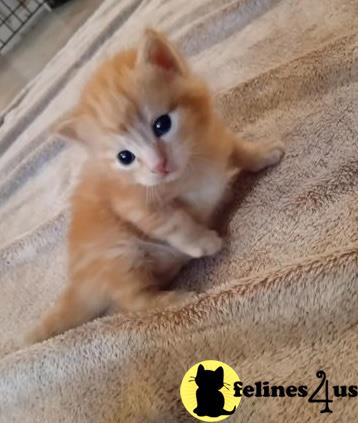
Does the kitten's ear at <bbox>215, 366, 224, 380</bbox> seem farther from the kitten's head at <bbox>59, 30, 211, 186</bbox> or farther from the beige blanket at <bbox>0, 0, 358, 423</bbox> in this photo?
the kitten's head at <bbox>59, 30, 211, 186</bbox>

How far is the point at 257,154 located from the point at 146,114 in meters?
0.26

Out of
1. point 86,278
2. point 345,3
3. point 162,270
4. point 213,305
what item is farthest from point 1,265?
point 345,3

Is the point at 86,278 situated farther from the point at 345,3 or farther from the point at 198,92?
the point at 345,3

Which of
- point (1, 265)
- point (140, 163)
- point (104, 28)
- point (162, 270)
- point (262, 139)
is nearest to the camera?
point (140, 163)

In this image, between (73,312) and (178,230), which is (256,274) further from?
(73,312)

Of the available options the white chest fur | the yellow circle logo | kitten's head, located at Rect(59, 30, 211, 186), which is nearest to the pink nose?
kitten's head, located at Rect(59, 30, 211, 186)

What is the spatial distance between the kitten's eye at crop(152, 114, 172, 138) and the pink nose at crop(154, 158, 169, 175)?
0.16 feet

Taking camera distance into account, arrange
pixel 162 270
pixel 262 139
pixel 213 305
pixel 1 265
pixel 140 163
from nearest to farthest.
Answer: pixel 213 305, pixel 140 163, pixel 162 270, pixel 262 139, pixel 1 265

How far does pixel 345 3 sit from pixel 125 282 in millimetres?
848

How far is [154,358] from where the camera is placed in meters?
0.76

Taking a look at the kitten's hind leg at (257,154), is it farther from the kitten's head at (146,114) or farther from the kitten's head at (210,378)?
the kitten's head at (210,378)

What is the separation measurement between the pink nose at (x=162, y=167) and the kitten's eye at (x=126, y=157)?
2.4 inches

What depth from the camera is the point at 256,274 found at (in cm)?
78

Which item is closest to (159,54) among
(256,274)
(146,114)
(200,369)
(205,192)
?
(146,114)
